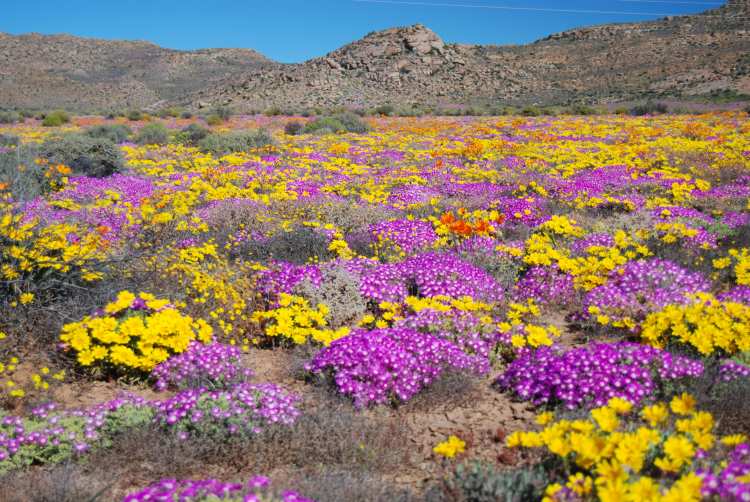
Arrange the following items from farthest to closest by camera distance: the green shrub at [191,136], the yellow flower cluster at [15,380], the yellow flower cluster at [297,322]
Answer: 1. the green shrub at [191,136]
2. the yellow flower cluster at [297,322]
3. the yellow flower cluster at [15,380]

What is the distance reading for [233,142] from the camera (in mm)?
18594

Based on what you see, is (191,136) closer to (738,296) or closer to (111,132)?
(111,132)

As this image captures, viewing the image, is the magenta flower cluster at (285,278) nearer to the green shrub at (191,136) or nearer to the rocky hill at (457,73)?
the green shrub at (191,136)

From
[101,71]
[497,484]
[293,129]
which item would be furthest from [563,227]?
[101,71]

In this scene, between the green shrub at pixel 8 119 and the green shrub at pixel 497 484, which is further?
the green shrub at pixel 8 119

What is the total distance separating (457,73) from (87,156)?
215 feet

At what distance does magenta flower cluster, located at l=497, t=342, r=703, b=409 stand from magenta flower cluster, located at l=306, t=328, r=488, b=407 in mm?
575

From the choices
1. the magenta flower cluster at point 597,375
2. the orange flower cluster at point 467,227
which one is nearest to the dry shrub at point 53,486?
the magenta flower cluster at point 597,375

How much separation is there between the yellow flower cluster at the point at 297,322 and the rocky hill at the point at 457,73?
184 ft

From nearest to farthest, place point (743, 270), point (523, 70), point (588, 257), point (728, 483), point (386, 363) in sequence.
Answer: point (728, 483), point (386, 363), point (743, 270), point (588, 257), point (523, 70)

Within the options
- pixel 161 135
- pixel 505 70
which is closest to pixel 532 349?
pixel 161 135

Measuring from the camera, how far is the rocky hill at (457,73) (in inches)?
2359

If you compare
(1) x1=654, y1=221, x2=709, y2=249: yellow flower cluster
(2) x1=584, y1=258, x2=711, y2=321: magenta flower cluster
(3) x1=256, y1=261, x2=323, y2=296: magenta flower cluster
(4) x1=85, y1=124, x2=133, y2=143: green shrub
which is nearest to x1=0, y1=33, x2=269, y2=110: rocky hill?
(4) x1=85, y1=124, x2=133, y2=143: green shrub

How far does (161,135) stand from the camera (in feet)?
72.8
